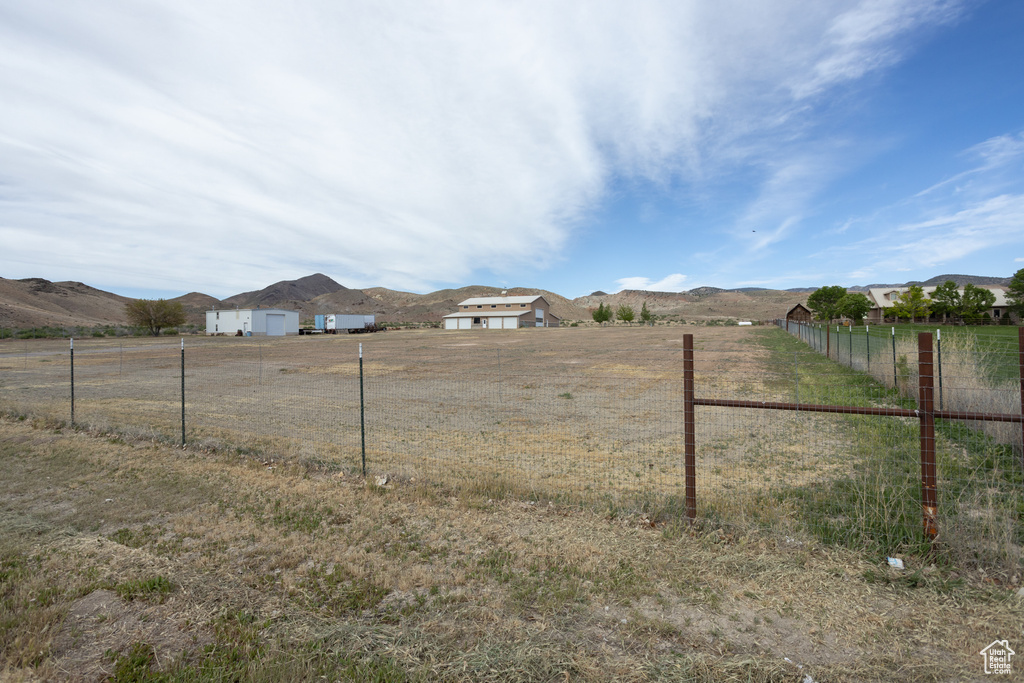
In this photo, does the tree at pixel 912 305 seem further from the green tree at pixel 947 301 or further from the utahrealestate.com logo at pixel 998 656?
the utahrealestate.com logo at pixel 998 656

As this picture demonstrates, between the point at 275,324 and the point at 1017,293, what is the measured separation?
106408 mm

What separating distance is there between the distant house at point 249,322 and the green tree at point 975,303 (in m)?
101

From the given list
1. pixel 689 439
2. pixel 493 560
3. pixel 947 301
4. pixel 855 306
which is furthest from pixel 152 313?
pixel 947 301

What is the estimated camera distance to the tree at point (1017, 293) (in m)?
65.4

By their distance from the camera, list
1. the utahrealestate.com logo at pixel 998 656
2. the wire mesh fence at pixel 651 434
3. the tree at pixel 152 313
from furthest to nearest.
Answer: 1. the tree at pixel 152 313
2. the wire mesh fence at pixel 651 434
3. the utahrealestate.com logo at pixel 998 656

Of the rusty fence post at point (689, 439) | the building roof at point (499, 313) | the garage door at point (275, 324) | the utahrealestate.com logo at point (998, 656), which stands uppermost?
the building roof at point (499, 313)

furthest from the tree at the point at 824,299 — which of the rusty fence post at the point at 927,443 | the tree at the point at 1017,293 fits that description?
the rusty fence post at the point at 927,443

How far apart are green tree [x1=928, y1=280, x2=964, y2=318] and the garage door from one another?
9968cm

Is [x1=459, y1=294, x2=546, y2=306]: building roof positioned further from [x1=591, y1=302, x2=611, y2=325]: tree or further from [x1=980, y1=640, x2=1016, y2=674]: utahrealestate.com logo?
[x1=980, y1=640, x2=1016, y2=674]: utahrealestate.com logo

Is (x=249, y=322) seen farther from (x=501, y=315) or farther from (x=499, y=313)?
(x=499, y=313)

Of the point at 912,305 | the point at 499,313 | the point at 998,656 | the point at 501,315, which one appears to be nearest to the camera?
the point at 998,656

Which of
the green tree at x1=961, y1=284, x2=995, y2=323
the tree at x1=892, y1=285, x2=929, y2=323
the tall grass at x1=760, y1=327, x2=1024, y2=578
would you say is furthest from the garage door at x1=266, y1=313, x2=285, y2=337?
the green tree at x1=961, y1=284, x2=995, y2=323

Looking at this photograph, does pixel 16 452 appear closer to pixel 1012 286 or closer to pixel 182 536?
pixel 182 536

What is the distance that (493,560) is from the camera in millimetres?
4625
